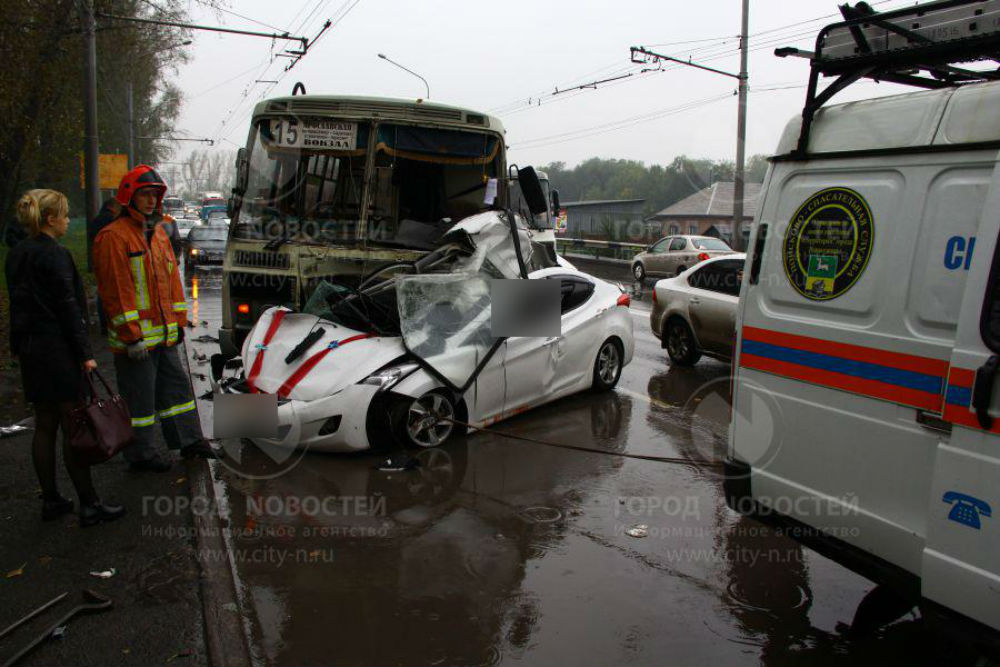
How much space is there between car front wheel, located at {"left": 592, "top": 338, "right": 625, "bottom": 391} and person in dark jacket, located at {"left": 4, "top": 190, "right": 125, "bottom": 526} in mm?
5307

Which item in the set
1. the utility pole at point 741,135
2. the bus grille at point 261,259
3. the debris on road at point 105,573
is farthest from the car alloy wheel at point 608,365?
the utility pole at point 741,135

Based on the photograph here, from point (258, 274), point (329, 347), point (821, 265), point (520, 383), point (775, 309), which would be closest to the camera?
point (821, 265)

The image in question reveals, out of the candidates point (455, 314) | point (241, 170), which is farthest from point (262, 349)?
point (241, 170)

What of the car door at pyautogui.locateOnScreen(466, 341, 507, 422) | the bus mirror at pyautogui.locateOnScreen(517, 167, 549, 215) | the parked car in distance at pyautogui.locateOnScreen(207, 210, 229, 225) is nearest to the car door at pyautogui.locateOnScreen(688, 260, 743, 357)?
the bus mirror at pyautogui.locateOnScreen(517, 167, 549, 215)

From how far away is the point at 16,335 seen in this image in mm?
4516

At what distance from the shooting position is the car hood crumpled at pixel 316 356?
19.6 feet

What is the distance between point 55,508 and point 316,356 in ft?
7.20

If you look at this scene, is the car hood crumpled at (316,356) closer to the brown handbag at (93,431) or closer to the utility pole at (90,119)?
the brown handbag at (93,431)

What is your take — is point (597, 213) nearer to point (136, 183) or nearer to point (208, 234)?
point (208, 234)

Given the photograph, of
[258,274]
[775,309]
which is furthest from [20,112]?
[775,309]

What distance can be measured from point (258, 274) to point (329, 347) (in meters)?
2.31

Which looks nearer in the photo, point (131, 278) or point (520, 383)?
point (131, 278)

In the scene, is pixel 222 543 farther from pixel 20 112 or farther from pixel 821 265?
pixel 20 112

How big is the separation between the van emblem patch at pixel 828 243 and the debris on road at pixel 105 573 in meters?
3.99
